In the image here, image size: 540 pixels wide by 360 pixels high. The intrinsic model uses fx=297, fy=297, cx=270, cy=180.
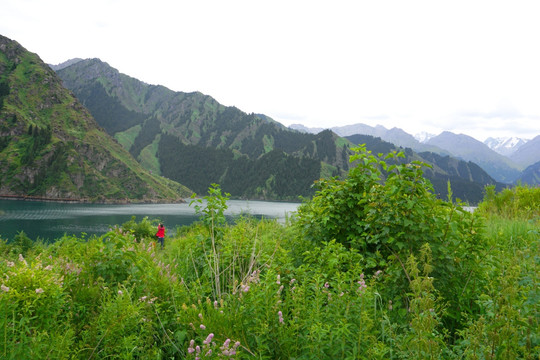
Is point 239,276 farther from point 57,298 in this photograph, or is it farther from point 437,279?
point 437,279

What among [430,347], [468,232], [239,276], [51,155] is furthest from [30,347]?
[51,155]

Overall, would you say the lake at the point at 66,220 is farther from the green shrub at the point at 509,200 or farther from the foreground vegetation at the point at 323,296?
the green shrub at the point at 509,200

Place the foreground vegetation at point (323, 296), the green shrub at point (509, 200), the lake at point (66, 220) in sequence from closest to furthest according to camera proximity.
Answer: the foreground vegetation at point (323, 296) < the green shrub at point (509, 200) < the lake at point (66, 220)

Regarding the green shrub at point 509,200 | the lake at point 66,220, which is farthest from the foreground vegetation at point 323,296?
the lake at point 66,220

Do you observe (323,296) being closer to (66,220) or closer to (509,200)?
(509,200)

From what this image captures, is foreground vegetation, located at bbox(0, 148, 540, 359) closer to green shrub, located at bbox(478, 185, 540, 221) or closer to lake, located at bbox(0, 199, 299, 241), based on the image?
green shrub, located at bbox(478, 185, 540, 221)

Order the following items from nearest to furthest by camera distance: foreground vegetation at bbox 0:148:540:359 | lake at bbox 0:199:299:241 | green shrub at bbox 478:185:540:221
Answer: foreground vegetation at bbox 0:148:540:359, green shrub at bbox 478:185:540:221, lake at bbox 0:199:299:241

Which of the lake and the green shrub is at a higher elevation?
the green shrub

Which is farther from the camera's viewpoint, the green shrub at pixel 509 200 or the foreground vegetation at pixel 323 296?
the green shrub at pixel 509 200

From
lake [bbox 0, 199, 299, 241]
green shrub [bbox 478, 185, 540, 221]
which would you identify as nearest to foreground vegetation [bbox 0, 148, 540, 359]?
green shrub [bbox 478, 185, 540, 221]

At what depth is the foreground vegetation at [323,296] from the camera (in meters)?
2.92

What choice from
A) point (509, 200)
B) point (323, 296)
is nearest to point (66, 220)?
point (509, 200)

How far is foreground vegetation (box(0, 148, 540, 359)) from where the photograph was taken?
9.59 feet

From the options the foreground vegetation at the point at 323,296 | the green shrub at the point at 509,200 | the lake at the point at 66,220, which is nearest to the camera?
the foreground vegetation at the point at 323,296
